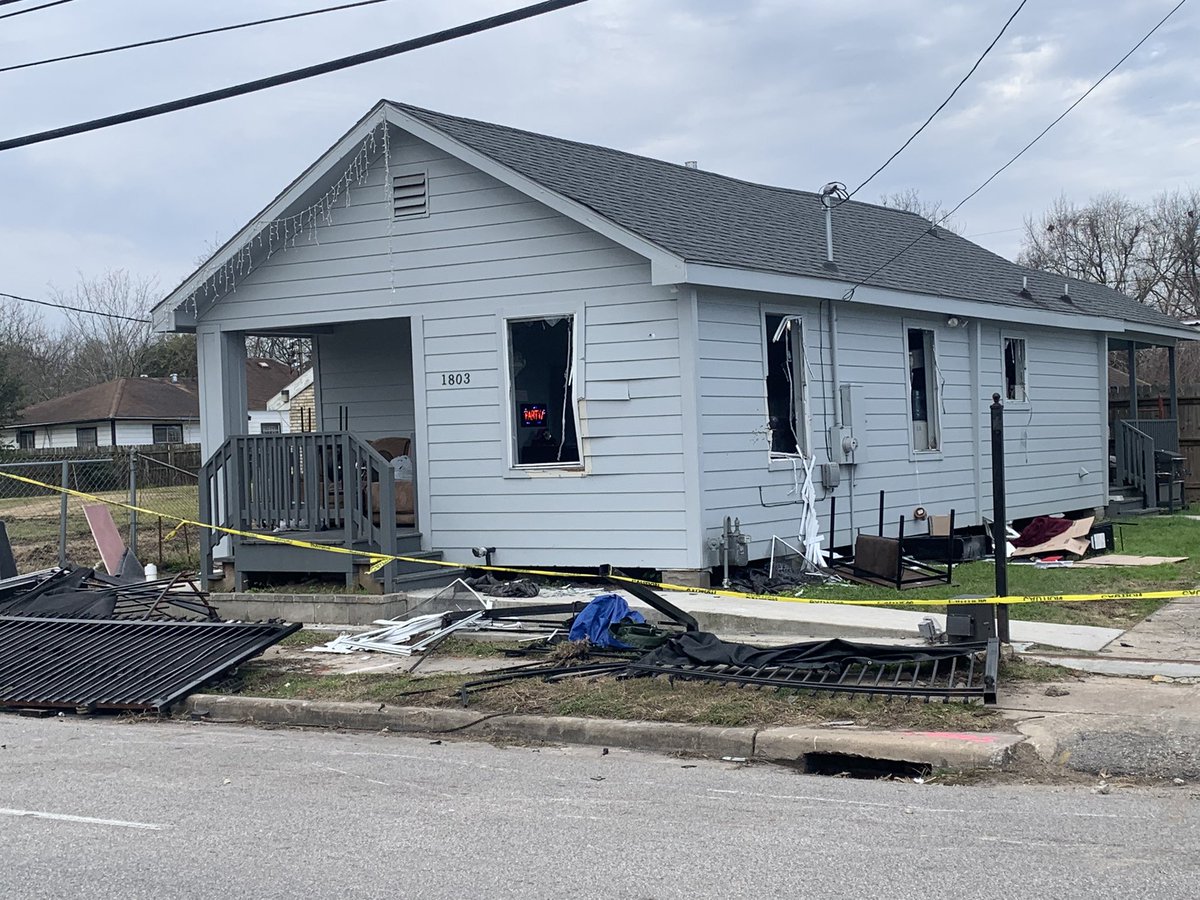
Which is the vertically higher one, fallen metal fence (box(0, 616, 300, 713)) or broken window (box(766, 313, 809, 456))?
broken window (box(766, 313, 809, 456))

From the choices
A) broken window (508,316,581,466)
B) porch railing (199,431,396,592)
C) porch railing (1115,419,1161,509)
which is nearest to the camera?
porch railing (199,431,396,592)

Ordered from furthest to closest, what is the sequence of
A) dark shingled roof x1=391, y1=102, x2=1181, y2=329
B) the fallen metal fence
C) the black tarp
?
dark shingled roof x1=391, y1=102, x2=1181, y2=329 → the fallen metal fence → the black tarp

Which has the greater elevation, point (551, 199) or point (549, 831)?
point (551, 199)

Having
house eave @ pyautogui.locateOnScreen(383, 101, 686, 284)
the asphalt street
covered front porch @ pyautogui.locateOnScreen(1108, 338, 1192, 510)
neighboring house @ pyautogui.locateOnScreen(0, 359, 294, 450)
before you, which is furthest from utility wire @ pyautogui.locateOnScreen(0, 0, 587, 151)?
neighboring house @ pyautogui.locateOnScreen(0, 359, 294, 450)

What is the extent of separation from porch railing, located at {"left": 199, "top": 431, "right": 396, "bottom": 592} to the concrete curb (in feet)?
12.4

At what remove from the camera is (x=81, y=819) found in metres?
6.49

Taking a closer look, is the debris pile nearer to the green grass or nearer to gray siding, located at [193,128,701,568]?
gray siding, located at [193,128,701,568]

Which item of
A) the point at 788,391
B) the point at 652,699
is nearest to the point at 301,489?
the point at 788,391

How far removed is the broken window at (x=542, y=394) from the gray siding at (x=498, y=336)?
0.18m

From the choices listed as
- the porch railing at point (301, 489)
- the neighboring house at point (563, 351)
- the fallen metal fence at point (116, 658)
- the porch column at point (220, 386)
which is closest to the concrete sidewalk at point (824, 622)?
the neighboring house at point (563, 351)

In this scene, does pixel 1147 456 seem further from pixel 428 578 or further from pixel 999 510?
pixel 999 510

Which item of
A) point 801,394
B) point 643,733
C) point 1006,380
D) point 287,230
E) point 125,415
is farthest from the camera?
point 125,415

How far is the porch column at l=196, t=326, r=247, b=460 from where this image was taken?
15688 mm

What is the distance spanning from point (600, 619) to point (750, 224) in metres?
7.02
